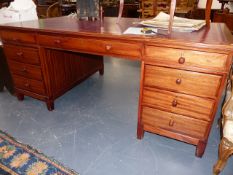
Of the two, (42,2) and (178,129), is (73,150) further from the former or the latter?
(42,2)

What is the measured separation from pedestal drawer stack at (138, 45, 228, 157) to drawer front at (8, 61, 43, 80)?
38.6 inches

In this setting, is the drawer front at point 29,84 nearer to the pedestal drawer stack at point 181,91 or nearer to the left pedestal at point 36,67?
the left pedestal at point 36,67

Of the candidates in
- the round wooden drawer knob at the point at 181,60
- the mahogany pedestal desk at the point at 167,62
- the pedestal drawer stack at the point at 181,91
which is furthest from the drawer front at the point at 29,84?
the round wooden drawer knob at the point at 181,60

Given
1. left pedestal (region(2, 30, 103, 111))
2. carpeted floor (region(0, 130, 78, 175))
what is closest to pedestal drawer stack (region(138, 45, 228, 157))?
carpeted floor (region(0, 130, 78, 175))

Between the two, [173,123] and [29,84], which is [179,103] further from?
[29,84]

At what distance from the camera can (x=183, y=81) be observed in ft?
3.73

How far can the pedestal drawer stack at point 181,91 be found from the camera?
1.05m

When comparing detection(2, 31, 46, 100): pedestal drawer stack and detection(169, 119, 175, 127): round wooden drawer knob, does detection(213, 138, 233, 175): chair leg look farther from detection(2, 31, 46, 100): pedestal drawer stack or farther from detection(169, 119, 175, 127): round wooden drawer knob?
detection(2, 31, 46, 100): pedestal drawer stack

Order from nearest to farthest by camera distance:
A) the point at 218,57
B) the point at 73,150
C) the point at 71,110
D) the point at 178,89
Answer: the point at 218,57 → the point at 178,89 → the point at 73,150 → the point at 71,110

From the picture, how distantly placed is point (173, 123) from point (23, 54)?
1.38m

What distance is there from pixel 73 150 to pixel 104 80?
48.1 inches

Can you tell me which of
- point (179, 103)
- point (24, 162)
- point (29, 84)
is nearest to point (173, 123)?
point (179, 103)

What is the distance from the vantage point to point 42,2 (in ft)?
17.6

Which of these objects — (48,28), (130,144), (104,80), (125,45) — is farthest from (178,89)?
(104,80)
